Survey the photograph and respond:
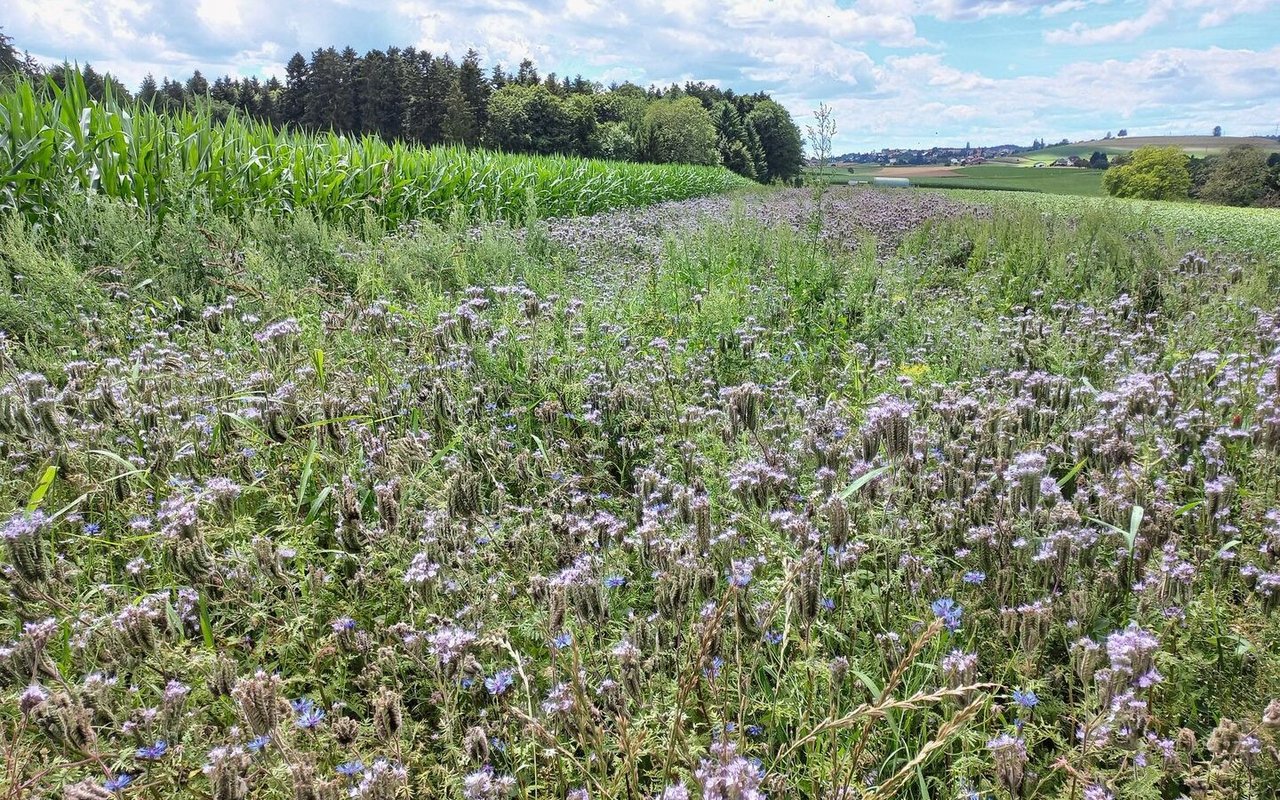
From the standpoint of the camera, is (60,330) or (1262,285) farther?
(1262,285)

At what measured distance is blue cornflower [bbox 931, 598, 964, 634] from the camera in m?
2.36

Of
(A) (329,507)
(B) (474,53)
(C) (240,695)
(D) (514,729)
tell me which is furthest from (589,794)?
(B) (474,53)

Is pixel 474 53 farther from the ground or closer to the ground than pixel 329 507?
farther from the ground

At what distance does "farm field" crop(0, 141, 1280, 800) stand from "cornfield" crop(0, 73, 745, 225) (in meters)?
1.78

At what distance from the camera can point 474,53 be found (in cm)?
6781

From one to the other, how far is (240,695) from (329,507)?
1746 millimetres

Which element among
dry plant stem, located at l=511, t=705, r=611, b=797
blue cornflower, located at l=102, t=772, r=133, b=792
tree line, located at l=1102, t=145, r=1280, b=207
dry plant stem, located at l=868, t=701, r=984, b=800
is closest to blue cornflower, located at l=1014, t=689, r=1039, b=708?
dry plant stem, located at l=868, t=701, r=984, b=800

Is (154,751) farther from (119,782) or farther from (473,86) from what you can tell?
(473,86)

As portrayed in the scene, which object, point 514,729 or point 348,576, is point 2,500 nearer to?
point 348,576

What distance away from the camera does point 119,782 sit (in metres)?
1.80

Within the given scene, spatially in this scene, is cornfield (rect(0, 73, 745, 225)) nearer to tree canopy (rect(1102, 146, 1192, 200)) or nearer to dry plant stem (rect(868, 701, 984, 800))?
dry plant stem (rect(868, 701, 984, 800))

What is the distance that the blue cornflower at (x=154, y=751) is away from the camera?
73.6 inches

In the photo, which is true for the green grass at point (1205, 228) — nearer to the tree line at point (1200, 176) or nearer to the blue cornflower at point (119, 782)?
the blue cornflower at point (119, 782)

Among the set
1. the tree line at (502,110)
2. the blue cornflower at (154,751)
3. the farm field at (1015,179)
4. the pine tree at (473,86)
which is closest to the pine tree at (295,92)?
the tree line at (502,110)
